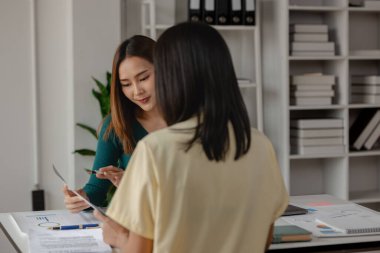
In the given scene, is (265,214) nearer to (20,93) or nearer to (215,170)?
(215,170)

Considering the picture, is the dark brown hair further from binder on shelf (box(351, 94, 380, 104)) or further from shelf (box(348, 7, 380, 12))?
binder on shelf (box(351, 94, 380, 104))

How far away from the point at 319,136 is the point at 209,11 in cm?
108

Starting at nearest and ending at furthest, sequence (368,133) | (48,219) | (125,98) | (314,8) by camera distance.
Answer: (48,219) < (125,98) < (314,8) < (368,133)

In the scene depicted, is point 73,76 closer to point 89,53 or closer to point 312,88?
point 89,53

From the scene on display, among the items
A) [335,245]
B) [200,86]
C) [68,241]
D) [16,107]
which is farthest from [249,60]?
[200,86]

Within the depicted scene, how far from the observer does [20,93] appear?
4.31 metres

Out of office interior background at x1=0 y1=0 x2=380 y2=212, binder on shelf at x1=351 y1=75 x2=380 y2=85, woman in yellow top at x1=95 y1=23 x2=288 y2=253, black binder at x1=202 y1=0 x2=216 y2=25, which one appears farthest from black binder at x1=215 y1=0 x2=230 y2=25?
woman in yellow top at x1=95 y1=23 x2=288 y2=253

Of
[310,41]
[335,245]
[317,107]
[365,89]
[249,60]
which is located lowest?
[335,245]

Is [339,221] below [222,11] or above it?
below

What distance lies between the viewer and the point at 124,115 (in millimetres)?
2623

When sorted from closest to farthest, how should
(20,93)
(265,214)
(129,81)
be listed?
1. (265,214)
2. (129,81)
3. (20,93)

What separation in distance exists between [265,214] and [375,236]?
28.6 inches

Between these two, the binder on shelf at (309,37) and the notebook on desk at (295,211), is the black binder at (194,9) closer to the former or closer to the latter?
the binder on shelf at (309,37)

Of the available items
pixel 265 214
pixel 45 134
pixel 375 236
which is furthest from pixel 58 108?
pixel 265 214
